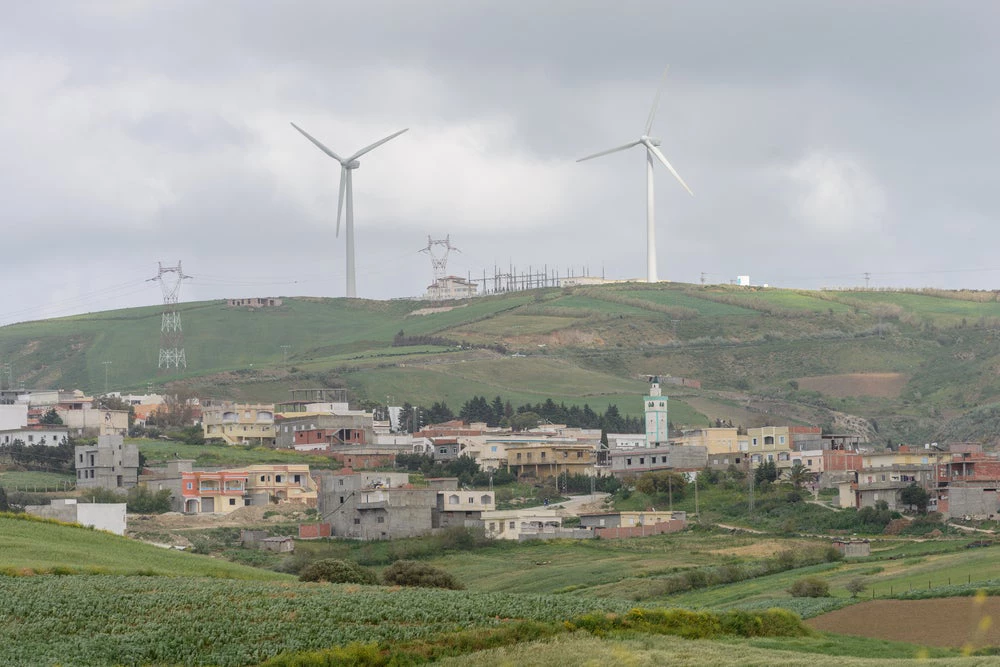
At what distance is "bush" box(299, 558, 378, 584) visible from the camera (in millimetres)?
60844

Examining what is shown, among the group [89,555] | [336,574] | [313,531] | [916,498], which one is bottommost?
[336,574]

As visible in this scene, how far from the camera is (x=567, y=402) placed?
518 feet

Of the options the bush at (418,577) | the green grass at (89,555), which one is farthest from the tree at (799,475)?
the green grass at (89,555)

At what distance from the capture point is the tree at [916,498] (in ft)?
296

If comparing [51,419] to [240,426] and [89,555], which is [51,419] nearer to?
[240,426]

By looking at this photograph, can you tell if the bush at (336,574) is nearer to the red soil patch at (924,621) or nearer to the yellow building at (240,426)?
the red soil patch at (924,621)

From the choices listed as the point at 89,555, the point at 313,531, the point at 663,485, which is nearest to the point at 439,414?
the point at 663,485

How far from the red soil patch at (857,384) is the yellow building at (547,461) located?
60.0m

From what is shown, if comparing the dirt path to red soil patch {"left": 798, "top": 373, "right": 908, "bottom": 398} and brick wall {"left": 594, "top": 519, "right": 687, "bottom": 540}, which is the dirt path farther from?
red soil patch {"left": 798, "top": 373, "right": 908, "bottom": 398}

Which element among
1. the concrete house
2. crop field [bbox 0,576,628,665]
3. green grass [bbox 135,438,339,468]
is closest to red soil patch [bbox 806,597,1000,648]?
crop field [bbox 0,576,628,665]

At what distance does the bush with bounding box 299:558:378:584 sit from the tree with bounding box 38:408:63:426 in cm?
6815

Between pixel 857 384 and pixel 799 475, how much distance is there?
250ft

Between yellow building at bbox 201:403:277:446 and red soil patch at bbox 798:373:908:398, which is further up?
red soil patch at bbox 798:373:908:398

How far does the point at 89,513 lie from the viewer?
8406 cm
